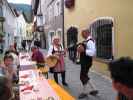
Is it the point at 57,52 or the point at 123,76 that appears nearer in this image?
the point at 123,76

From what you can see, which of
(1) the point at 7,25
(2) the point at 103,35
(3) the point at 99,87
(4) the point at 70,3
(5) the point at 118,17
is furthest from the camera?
(1) the point at 7,25

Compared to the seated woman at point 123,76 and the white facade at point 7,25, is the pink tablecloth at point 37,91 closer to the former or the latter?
the seated woman at point 123,76

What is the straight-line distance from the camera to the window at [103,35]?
546 inches

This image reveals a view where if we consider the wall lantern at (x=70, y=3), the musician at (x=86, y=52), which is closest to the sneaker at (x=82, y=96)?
the musician at (x=86, y=52)

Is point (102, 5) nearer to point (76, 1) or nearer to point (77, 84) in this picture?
point (77, 84)

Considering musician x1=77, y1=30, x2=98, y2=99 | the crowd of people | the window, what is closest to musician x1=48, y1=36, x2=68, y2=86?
the crowd of people

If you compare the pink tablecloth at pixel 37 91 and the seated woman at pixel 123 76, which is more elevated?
the seated woman at pixel 123 76

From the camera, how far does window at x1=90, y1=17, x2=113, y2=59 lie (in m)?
13.9

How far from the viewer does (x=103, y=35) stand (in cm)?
1486

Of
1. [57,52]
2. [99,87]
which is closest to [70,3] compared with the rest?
[99,87]

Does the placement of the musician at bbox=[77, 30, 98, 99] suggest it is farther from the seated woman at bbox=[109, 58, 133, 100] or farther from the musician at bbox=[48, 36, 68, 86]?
the seated woman at bbox=[109, 58, 133, 100]

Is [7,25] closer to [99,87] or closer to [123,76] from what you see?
[99,87]

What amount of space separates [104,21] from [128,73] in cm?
1179

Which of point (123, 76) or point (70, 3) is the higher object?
point (70, 3)
